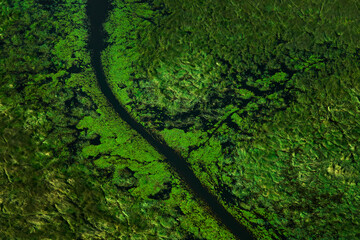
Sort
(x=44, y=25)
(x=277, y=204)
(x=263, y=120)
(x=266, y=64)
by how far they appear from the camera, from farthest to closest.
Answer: (x=44, y=25), (x=266, y=64), (x=263, y=120), (x=277, y=204)

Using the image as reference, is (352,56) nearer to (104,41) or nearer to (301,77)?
(301,77)

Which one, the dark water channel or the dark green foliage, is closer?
the dark green foliage

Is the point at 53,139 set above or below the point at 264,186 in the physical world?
below

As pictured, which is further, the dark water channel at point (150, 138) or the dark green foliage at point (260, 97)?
the dark water channel at point (150, 138)

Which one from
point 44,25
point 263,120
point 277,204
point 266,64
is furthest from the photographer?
point 44,25

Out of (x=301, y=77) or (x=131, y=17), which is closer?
(x=301, y=77)

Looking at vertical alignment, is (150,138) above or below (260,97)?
below

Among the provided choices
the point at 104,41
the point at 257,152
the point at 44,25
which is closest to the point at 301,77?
the point at 257,152

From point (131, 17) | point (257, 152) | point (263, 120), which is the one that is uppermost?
point (131, 17)
